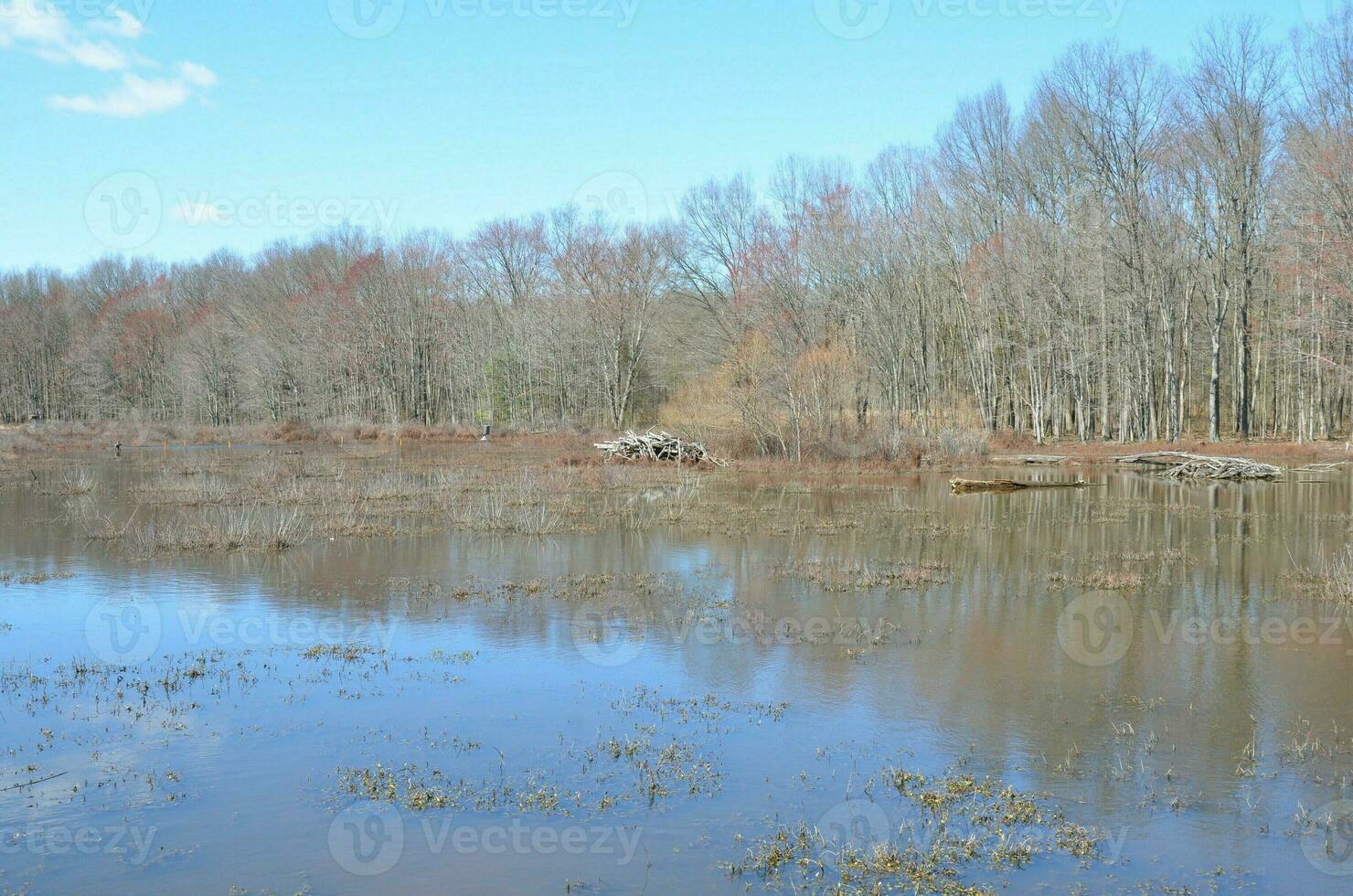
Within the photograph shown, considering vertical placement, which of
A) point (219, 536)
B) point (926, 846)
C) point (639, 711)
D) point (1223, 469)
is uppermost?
point (1223, 469)

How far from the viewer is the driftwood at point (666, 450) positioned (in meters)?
32.8

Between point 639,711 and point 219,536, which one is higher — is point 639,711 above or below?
below

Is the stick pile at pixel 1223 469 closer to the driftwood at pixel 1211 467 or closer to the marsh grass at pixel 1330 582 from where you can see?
the driftwood at pixel 1211 467

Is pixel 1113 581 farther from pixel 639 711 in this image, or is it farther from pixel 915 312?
pixel 915 312

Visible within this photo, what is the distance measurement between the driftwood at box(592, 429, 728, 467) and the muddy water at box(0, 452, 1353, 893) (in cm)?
1692

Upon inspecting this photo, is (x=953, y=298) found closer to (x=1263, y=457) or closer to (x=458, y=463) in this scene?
(x=1263, y=457)

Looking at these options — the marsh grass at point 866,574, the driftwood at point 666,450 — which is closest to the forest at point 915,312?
the driftwood at point 666,450

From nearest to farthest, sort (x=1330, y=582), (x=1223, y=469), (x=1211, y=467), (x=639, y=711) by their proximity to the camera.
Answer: (x=639, y=711) < (x=1330, y=582) < (x=1223, y=469) < (x=1211, y=467)

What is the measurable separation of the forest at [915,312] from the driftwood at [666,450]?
1782mm

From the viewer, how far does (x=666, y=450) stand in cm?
3297

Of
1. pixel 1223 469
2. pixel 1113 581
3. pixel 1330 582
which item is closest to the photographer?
pixel 1330 582

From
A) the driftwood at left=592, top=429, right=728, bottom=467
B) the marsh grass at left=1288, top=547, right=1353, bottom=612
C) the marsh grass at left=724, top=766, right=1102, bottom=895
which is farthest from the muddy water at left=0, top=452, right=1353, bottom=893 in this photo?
the driftwood at left=592, top=429, right=728, bottom=467

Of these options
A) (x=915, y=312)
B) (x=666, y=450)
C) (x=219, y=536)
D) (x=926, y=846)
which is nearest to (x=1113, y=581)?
(x=926, y=846)

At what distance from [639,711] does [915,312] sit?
4107 cm
